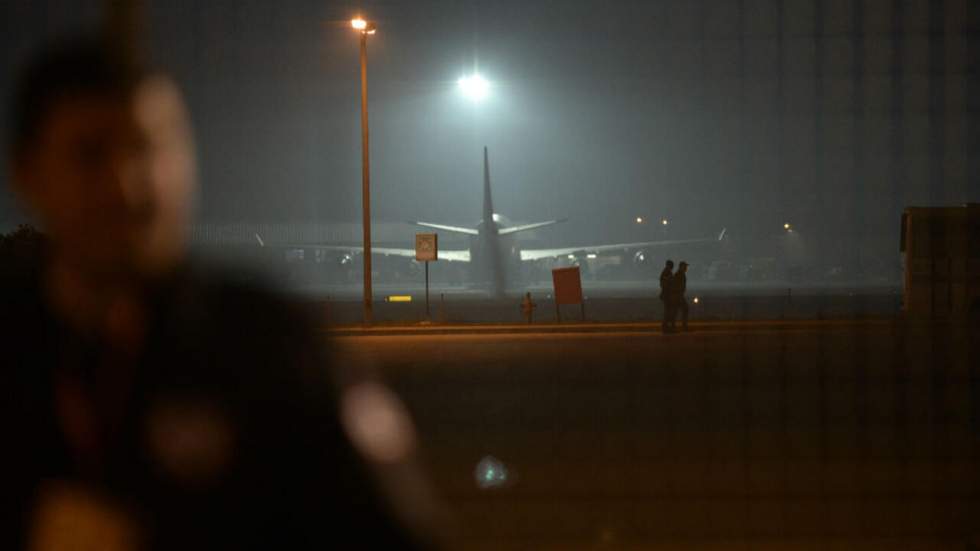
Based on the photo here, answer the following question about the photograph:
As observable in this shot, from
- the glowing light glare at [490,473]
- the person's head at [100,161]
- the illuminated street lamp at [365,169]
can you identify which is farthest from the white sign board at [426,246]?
the person's head at [100,161]

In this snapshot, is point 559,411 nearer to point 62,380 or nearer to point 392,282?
point 62,380

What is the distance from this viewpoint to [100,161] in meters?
1.67

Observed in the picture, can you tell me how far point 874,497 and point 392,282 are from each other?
81.1 metres

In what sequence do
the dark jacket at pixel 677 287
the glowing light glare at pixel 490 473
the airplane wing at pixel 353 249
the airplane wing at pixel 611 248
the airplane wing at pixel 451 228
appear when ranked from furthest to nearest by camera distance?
the airplane wing at pixel 611 248
the airplane wing at pixel 353 249
the airplane wing at pixel 451 228
the dark jacket at pixel 677 287
the glowing light glare at pixel 490 473

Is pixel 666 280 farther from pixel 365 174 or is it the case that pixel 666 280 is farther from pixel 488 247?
pixel 488 247

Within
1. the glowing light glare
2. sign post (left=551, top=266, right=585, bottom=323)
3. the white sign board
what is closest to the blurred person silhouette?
the glowing light glare

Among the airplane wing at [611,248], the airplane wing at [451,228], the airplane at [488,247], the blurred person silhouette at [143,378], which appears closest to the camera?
the blurred person silhouette at [143,378]

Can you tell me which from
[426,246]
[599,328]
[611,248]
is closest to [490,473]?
[599,328]

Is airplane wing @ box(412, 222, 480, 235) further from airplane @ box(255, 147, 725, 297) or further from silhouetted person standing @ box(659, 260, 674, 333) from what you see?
silhouetted person standing @ box(659, 260, 674, 333)

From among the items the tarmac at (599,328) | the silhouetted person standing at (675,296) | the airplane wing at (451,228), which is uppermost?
the airplane wing at (451,228)

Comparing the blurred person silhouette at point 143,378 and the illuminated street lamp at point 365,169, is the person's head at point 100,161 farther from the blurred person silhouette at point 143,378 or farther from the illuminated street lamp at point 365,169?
the illuminated street lamp at point 365,169

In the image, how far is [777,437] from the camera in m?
9.58

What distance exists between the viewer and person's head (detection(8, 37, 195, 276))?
1.61 metres

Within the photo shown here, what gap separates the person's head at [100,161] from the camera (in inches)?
63.4
